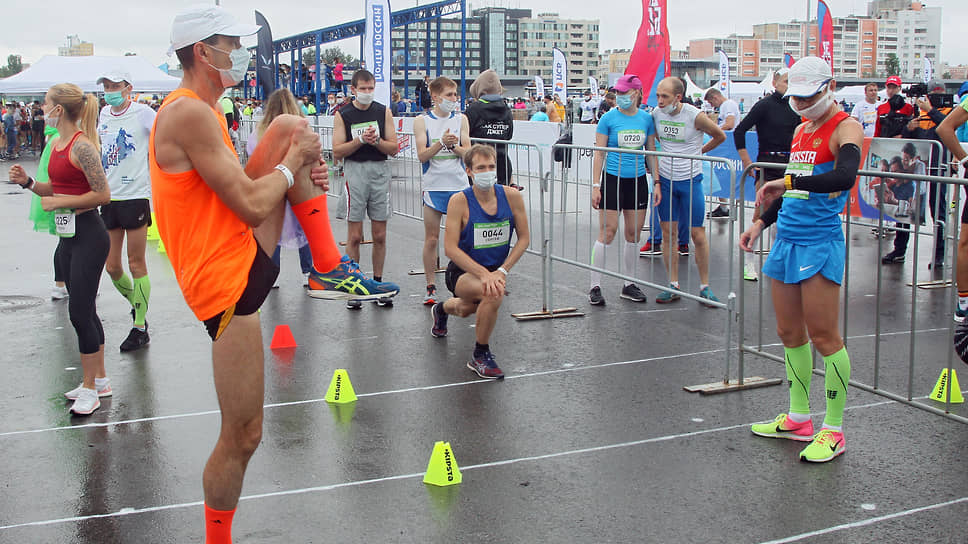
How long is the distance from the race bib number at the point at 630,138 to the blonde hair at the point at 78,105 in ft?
15.4

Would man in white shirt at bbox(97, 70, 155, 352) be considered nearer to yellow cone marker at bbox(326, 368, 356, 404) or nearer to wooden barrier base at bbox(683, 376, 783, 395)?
yellow cone marker at bbox(326, 368, 356, 404)

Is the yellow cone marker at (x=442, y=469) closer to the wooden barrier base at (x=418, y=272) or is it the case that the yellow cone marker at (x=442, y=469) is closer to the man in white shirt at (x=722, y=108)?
the wooden barrier base at (x=418, y=272)

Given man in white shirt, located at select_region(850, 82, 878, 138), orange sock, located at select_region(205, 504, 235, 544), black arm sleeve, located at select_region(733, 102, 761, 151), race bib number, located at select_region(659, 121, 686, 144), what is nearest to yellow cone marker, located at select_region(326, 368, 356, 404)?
orange sock, located at select_region(205, 504, 235, 544)

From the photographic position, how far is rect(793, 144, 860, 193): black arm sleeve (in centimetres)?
441

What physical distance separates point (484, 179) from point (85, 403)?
118 inches

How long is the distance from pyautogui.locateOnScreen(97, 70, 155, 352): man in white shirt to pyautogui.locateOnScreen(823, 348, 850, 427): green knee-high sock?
505cm

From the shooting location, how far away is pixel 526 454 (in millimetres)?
4855

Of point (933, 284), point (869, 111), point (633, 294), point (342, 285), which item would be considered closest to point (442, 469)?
point (342, 285)

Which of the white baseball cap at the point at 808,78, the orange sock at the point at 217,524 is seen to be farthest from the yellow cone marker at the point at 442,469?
the white baseball cap at the point at 808,78

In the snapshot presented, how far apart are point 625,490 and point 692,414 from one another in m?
1.25

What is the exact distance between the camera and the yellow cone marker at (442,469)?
4430 mm

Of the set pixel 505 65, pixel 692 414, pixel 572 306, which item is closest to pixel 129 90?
pixel 572 306

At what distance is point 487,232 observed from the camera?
643 centimetres

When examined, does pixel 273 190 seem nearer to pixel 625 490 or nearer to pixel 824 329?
pixel 625 490
